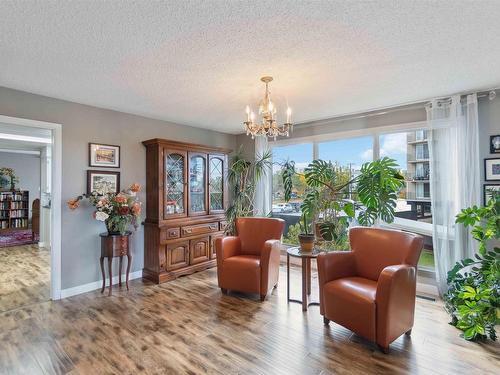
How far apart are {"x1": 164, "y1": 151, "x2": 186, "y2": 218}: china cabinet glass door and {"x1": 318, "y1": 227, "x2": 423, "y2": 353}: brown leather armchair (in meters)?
2.28

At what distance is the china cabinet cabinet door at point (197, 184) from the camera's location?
4258 millimetres

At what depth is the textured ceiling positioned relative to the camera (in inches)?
64.7

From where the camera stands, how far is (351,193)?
3555 millimetres

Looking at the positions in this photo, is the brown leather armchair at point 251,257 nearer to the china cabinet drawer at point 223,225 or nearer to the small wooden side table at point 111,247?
the china cabinet drawer at point 223,225

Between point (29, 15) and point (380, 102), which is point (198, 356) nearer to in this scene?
point (29, 15)

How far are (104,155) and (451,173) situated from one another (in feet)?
13.9

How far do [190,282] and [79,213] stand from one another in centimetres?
167

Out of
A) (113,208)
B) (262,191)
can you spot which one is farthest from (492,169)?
(113,208)

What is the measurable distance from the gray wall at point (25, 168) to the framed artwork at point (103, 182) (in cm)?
579

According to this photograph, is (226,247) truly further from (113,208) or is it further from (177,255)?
(113,208)

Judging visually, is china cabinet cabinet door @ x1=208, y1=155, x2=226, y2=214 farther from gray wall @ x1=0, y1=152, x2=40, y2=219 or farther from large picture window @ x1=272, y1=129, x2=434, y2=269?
gray wall @ x1=0, y1=152, x2=40, y2=219

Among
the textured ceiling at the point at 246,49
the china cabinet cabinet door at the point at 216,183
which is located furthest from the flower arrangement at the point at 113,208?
the china cabinet cabinet door at the point at 216,183

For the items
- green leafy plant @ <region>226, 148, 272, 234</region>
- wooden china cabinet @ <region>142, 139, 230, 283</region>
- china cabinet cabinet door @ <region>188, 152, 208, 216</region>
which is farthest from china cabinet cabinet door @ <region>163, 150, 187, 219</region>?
green leafy plant @ <region>226, 148, 272, 234</region>

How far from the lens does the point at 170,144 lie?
395cm
